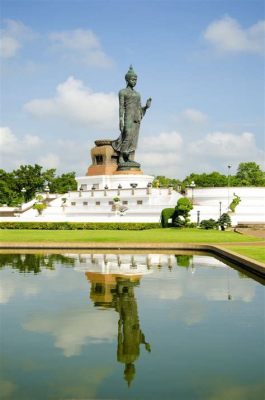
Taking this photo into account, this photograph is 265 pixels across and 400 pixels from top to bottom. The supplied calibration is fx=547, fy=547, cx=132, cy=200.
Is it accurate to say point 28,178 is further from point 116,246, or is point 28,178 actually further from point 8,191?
point 116,246

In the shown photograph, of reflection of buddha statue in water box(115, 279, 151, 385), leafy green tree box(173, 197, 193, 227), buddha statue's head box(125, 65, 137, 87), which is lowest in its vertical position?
reflection of buddha statue in water box(115, 279, 151, 385)

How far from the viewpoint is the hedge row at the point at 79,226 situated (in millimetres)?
41281

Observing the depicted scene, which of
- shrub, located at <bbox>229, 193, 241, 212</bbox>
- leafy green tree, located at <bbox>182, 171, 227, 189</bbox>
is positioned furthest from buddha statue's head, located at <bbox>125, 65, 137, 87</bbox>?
leafy green tree, located at <bbox>182, 171, 227, 189</bbox>

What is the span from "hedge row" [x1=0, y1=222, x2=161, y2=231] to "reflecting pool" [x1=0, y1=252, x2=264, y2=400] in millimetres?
23647

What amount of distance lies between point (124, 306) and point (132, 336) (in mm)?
2476

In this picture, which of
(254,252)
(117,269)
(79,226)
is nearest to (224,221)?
(79,226)

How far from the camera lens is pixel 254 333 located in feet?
33.1

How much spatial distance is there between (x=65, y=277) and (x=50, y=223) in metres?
27.1

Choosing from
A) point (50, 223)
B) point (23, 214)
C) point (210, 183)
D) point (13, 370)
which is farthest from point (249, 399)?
point (210, 183)

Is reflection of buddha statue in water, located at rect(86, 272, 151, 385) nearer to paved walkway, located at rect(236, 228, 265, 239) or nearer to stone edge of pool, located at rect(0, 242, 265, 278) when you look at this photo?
stone edge of pool, located at rect(0, 242, 265, 278)

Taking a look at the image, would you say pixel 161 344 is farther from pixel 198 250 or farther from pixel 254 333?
pixel 198 250

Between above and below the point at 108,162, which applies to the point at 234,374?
below

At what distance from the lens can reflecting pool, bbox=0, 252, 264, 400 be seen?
753 cm

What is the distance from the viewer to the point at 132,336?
32.7ft
